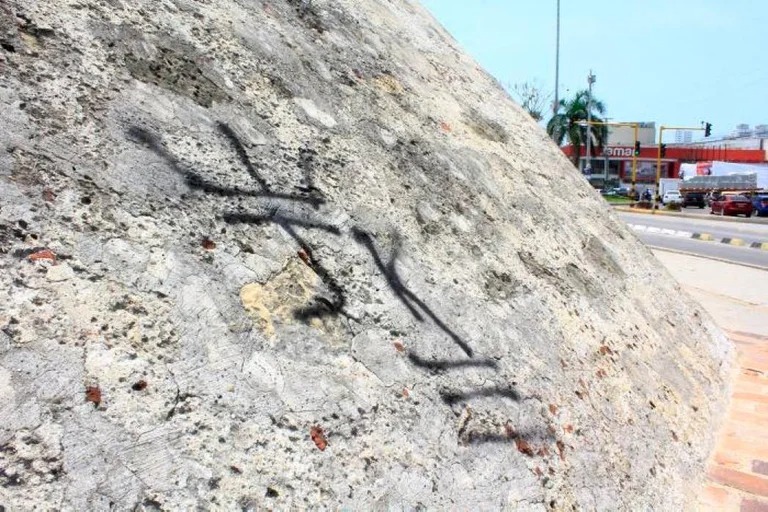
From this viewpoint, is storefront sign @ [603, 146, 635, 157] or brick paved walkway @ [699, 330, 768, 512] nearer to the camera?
brick paved walkway @ [699, 330, 768, 512]

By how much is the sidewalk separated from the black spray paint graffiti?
3.83ft

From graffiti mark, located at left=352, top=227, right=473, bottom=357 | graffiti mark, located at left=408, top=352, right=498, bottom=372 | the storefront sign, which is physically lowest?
the storefront sign

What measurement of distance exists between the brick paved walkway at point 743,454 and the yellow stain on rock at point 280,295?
5.78ft

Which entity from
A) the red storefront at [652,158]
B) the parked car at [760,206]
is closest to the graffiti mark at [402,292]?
the parked car at [760,206]

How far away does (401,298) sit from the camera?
2258 mm

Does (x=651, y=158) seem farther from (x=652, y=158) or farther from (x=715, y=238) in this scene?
(x=715, y=238)

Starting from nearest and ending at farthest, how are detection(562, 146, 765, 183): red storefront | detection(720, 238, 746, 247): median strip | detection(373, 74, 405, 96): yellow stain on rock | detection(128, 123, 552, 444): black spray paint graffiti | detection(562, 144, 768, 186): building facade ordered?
detection(128, 123, 552, 444): black spray paint graffiti < detection(373, 74, 405, 96): yellow stain on rock < detection(720, 238, 746, 247): median strip < detection(562, 144, 768, 186): building facade < detection(562, 146, 765, 183): red storefront

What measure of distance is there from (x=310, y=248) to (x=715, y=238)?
54.8 ft

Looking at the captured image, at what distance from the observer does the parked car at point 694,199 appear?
118 ft

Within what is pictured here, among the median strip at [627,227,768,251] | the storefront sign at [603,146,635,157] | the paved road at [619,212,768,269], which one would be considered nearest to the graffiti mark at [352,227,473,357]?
the paved road at [619,212,768,269]

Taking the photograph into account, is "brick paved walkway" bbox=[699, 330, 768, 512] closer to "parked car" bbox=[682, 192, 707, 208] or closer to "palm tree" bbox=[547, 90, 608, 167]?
"parked car" bbox=[682, 192, 707, 208]

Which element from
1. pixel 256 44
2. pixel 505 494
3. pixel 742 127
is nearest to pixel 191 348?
pixel 505 494

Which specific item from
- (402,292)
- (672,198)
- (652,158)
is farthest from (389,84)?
(652,158)

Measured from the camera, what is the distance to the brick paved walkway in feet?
8.88
